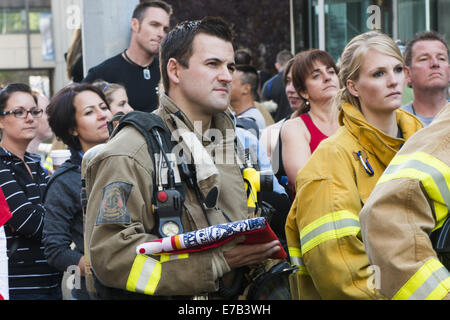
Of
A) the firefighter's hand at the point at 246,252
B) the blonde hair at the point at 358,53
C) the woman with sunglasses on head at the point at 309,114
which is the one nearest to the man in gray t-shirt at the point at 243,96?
the woman with sunglasses on head at the point at 309,114

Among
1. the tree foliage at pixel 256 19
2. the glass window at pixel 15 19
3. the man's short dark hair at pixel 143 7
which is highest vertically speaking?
the glass window at pixel 15 19

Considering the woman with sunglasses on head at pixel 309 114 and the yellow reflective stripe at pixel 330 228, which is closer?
the yellow reflective stripe at pixel 330 228

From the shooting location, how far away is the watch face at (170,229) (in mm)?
3012

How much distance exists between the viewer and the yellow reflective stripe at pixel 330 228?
342 centimetres

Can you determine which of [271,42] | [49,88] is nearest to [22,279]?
[271,42]

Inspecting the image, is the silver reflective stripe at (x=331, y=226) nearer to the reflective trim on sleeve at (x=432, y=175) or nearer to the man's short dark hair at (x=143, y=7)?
the reflective trim on sleeve at (x=432, y=175)

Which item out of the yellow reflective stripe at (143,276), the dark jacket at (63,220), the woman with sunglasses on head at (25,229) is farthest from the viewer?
the woman with sunglasses on head at (25,229)

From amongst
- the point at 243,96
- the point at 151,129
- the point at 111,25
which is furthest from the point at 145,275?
the point at 243,96

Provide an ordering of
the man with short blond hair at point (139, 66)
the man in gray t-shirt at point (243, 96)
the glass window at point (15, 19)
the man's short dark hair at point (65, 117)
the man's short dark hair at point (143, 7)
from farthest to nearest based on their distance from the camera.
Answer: the glass window at point (15, 19) < the man in gray t-shirt at point (243, 96) < the man's short dark hair at point (143, 7) < the man with short blond hair at point (139, 66) < the man's short dark hair at point (65, 117)

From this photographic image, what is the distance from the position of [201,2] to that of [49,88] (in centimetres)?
1508

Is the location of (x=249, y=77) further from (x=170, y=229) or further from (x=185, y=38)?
(x=170, y=229)

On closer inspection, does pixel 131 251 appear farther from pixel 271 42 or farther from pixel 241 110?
pixel 271 42

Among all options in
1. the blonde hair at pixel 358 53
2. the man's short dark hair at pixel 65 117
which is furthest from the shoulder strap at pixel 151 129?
the man's short dark hair at pixel 65 117

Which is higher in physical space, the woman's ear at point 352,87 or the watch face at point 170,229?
the woman's ear at point 352,87
